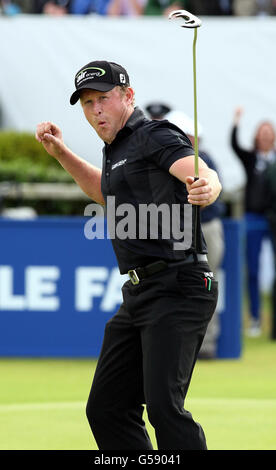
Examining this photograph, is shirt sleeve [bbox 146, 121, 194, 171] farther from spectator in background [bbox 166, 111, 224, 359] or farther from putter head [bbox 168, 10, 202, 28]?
spectator in background [bbox 166, 111, 224, 359]

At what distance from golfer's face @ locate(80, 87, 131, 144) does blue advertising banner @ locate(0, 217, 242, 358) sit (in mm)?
4793

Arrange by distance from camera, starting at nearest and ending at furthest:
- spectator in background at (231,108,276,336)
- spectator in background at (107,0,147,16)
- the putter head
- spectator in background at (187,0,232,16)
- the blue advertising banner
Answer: the putter head
the blue advertising banner
spectator in background at (231,108,276,336)
spectator in background at (187,0,232,16)
spectator in background at (107,0,147,16)

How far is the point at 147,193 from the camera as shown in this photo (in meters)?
4.47

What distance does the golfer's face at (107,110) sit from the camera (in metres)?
4.58

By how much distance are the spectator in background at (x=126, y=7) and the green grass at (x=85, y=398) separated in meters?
6.09

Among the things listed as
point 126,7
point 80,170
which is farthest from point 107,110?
point 126,7

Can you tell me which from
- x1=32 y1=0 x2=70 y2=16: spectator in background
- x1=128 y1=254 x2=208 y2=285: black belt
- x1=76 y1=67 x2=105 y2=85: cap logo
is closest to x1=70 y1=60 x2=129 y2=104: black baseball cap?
x1=76 y1=67 x2=105 y2=85: cap logo

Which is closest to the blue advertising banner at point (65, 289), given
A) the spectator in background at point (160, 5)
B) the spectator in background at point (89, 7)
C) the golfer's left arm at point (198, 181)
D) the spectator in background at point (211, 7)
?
the golfer's left arm at point (198, 181)

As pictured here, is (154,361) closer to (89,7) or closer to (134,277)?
(134,277)

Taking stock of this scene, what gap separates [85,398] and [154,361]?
141 inches

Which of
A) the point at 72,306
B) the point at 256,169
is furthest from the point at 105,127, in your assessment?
the point at 256,169

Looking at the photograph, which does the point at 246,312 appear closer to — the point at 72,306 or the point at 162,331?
the point at 72,306

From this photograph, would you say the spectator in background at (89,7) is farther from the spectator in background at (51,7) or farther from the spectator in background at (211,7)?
the spectator in background at (211,7)

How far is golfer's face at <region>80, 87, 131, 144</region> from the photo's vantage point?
4.58 m
